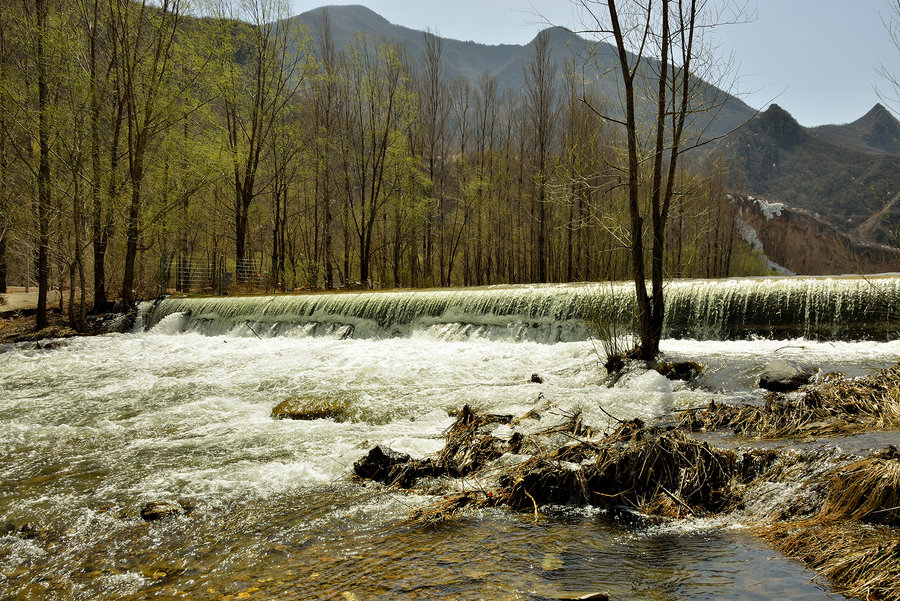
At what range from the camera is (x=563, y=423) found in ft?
15.3

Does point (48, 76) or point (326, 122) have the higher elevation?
point (326, 122)

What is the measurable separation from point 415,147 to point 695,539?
25610mm

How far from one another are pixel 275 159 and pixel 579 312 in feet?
54.7

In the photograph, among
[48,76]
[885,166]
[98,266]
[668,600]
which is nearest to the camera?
[668,600]

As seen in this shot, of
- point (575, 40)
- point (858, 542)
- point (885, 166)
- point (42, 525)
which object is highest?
point (885, 166)

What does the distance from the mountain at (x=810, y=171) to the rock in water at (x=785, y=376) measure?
197 feet

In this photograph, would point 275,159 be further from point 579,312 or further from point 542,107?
point 579,312

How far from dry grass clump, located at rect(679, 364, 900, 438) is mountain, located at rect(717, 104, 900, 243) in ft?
201

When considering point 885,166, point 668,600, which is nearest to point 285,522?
point 668,600

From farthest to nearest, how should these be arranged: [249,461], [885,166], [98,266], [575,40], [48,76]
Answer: [885,166], [98,266], [48,76], [575,40], [249,461]

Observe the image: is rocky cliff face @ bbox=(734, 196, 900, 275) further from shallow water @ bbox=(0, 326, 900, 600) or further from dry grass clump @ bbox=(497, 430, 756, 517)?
dry grass clump @ bbox=(497, 430, 756, 517)

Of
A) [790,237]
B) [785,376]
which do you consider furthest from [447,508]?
[790,237]

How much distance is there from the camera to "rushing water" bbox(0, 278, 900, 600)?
7.89 feet

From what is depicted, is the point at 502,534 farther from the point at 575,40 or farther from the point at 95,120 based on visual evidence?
the point at 95,120
